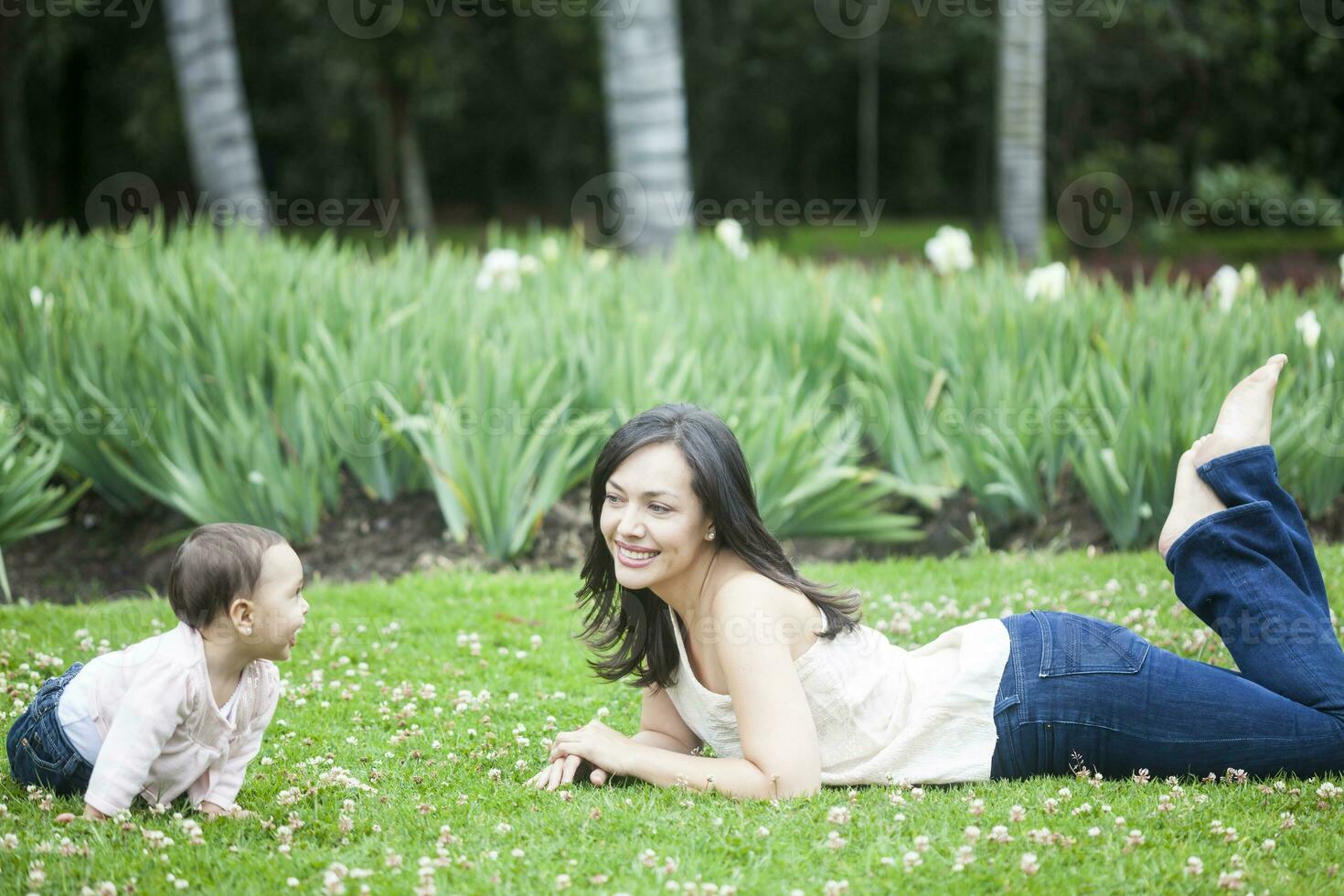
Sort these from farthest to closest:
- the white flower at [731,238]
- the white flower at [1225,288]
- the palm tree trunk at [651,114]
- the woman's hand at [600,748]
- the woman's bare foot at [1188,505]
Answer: the palm tree trunk at [651,114]
the white flower at [731,238]
the white flower at [1225,288]
the woman's bare foot at [1188,505]
the woman's hand at [600,748]

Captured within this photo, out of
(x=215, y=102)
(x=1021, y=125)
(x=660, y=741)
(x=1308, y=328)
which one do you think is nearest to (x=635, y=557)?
(x=660, y=741)

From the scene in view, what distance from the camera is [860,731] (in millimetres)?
2945

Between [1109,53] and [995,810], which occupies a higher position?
[1109,53]

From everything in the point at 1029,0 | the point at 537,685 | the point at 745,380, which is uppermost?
the point at 1029,0

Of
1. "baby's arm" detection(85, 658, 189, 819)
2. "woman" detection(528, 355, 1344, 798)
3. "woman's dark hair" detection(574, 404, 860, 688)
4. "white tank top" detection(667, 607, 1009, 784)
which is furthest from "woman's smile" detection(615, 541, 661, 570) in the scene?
"baby's arm" detection(85, 658, 189, 819)

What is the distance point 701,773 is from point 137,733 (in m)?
1.14

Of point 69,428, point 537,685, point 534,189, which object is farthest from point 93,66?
point 537,685

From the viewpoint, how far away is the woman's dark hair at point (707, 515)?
9.18ft

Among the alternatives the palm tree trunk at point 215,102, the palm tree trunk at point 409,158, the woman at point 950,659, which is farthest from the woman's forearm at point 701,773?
the palm tree trunk at point 409,158

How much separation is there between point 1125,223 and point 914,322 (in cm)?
1083

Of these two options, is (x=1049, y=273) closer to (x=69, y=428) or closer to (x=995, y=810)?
(x=995, y=810)

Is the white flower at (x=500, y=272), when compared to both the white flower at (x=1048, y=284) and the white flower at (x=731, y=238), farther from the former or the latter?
the white flower at (x=1048, y=284)

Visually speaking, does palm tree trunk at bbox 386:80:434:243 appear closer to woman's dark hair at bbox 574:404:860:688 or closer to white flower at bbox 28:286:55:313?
white flower at bbox 28:286:55:313

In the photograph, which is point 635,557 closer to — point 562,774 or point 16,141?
point 562,774
